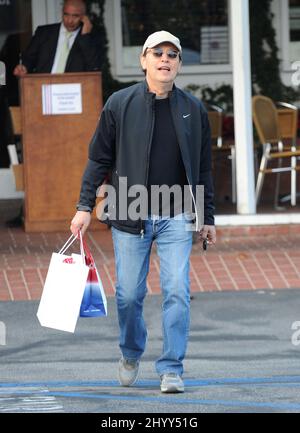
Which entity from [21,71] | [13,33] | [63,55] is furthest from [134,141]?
[13,33]

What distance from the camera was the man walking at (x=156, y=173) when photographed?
6750 millimetres

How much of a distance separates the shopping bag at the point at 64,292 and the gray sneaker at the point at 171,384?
0.55 meters

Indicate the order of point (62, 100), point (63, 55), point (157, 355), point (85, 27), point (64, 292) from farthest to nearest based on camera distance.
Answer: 1. point (63, 55)
2. point (85, 27)
3. point (62, 100)
4. point (157, 355)
5. point (64, 292)

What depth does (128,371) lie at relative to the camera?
23.1 feet

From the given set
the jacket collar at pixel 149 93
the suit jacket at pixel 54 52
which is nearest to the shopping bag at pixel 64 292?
the jacket collar at pixel 149 93

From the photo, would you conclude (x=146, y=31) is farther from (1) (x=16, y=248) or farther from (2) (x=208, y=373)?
(2) (x=208, y=373)

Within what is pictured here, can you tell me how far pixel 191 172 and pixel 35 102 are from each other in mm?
5411

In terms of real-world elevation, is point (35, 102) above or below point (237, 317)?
above

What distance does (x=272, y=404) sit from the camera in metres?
6.50

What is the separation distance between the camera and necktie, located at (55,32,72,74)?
1220cm

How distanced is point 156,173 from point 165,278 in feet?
1.79

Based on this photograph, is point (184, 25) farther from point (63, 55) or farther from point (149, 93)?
point (149, 93)

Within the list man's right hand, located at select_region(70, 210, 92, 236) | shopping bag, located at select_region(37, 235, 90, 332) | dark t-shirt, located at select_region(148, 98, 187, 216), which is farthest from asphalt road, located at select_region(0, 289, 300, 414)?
dark t-shirt, located at select_region(148, 98, 187, 216)

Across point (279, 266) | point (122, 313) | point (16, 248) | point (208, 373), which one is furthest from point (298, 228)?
point (122, 313)
